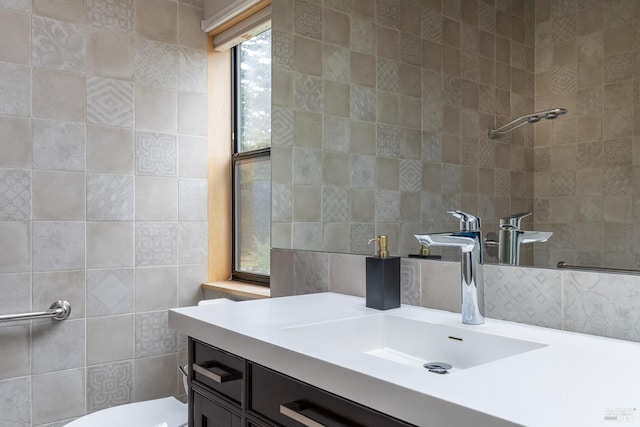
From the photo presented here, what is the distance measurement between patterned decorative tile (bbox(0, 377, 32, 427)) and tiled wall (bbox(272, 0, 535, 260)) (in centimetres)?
115

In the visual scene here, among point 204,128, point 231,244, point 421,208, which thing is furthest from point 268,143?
point 421,208

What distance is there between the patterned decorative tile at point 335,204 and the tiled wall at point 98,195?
0.93m

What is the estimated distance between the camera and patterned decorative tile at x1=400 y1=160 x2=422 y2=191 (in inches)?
55.2

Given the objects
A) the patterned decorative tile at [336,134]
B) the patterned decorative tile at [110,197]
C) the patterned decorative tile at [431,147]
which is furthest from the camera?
the patterned decorative tile at [110,197]

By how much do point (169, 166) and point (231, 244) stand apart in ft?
1.73

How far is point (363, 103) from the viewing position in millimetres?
1671

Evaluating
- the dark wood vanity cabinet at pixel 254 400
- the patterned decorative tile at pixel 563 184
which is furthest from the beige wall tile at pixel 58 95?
the patterned decorative tile at pixel 563 184

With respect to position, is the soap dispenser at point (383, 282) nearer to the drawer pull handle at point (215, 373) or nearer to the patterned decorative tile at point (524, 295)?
the patterned decorative tile at point (524, 295)

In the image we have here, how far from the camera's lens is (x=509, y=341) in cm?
100

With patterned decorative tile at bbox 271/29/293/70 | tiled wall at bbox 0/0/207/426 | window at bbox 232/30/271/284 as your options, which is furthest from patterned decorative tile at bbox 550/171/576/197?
tiled wall at bbox 0/0/207/426

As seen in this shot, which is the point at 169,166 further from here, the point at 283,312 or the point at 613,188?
the point at 613,188

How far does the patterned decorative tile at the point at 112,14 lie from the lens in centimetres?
218

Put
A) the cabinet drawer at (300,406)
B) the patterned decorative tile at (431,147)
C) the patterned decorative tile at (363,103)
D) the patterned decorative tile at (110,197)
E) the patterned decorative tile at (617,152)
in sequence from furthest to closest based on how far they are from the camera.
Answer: the patterned decorative tile at (110,197) < the patterned decorative tile at (363,103) < the patterned decorative tile at (431,147) < the patterned decorative tile at (617,152) < the cabinet drawer at (300,406)

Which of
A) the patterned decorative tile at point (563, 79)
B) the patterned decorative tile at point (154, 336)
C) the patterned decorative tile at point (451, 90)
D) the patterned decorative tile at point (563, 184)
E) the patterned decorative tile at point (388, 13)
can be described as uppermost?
the patterned decorative tile at point (388, 13)
